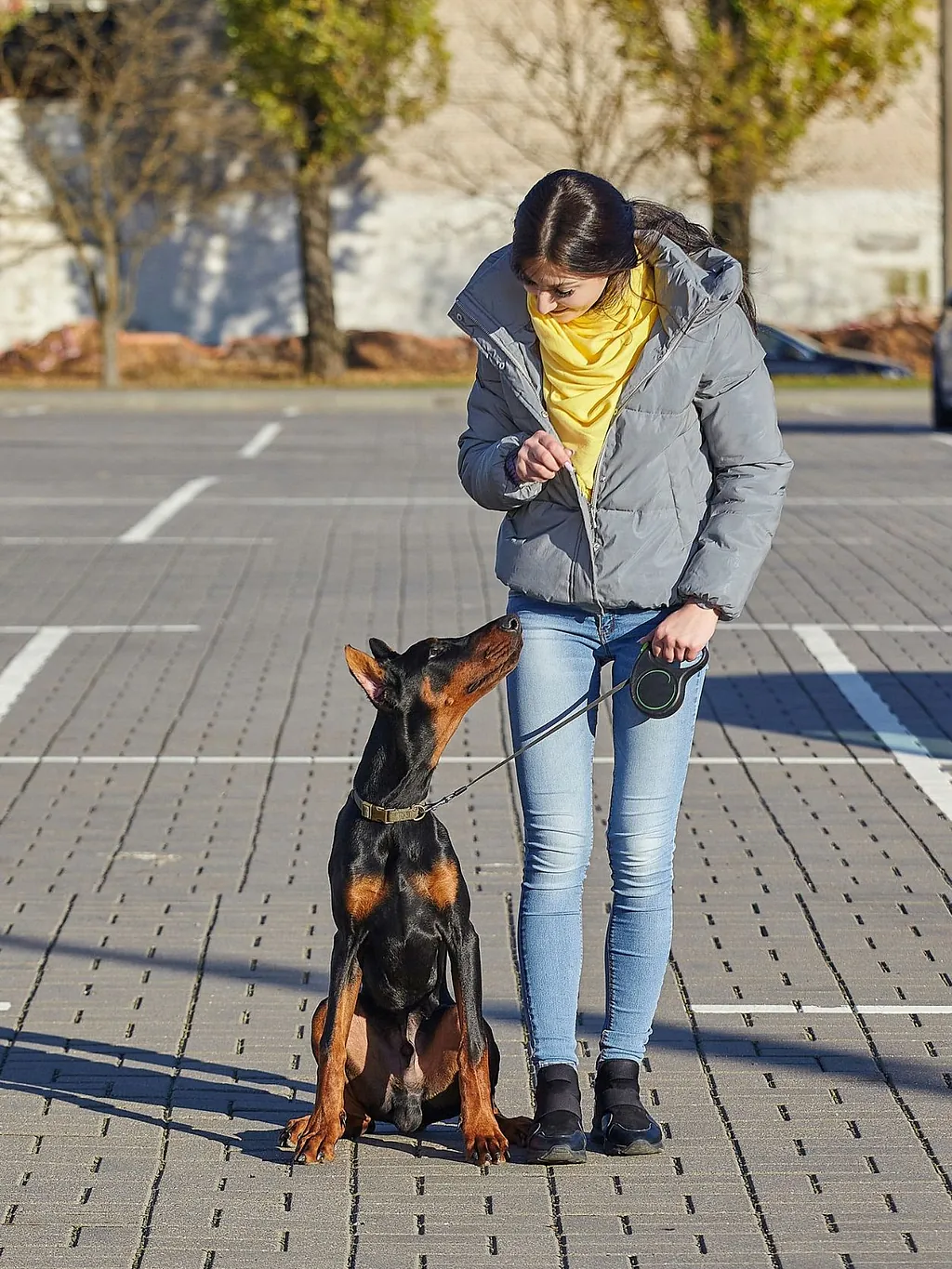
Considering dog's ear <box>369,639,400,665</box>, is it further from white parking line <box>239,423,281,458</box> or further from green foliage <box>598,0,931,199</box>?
green foliage <box>598,0,931,199</box>

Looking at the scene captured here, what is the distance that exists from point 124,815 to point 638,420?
12.9 ft

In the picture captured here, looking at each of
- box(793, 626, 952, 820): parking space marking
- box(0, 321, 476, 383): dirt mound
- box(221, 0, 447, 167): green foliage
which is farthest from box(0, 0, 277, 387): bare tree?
box(793, 626, 952, 820): parking space marking

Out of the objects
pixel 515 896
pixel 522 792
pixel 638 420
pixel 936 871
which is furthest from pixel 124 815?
pixel 638 420

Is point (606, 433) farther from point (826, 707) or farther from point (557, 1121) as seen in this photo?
point (826, 707)

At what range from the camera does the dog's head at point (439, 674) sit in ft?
14.1

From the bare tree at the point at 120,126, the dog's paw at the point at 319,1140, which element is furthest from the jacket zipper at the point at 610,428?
the bare tree at the point at 120,126

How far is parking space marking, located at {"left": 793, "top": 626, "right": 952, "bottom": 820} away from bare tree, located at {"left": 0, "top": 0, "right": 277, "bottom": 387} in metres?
28.1

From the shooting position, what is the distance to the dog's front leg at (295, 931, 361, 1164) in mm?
4355

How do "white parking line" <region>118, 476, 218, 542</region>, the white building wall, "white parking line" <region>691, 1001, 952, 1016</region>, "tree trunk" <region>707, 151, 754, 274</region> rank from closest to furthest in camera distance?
1. "white parking line" <region>691, 1001, 952, 1016</region>
2. "white parking line" <region>118, 476, 218, 542</region>
3. "tree trunk" <region>707, 151, 754, 274</region>
4. the white building wall

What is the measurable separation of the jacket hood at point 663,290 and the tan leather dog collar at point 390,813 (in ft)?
3.20

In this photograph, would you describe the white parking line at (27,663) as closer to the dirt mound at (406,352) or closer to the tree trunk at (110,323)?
the tree trunk at (110,323)

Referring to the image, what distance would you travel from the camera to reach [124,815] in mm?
7691

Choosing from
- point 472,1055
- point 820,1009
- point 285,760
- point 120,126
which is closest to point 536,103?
point 120,126

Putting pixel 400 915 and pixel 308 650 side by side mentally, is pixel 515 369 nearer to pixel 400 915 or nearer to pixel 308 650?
pixel 400 915
